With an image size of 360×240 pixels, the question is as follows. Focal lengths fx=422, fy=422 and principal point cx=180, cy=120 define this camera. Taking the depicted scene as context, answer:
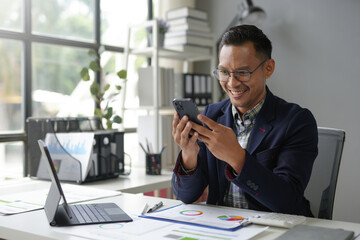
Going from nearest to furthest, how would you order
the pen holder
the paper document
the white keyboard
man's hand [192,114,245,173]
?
the paper document → the white keyboard → man's hand [192,114,245,173] → the pen holder

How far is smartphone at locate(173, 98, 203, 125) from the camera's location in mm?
1272

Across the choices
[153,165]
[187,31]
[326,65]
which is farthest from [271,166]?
[326,65]

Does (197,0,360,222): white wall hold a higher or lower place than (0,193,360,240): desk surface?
higher

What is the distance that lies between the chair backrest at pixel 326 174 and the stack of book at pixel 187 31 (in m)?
1.68

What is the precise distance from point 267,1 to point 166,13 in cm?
84

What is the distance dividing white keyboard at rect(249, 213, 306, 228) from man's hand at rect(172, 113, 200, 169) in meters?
0.31

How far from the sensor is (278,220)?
45.9 inches

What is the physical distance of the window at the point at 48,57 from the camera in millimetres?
Answer: 2566

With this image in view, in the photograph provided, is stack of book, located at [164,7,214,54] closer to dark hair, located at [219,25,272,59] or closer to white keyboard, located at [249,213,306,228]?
dark hair, located at [219,25,272,59]

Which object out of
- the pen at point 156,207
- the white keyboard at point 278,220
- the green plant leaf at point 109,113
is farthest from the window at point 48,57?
the white keyboard at point 278,220

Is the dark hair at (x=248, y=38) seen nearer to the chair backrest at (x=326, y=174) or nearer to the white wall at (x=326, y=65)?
the chair backrest at (x=326, y=174)

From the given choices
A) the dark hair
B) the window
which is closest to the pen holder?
the window

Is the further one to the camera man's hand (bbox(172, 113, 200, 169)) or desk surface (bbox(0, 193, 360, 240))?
man's hand (bbox(172, 113, 200, 169))

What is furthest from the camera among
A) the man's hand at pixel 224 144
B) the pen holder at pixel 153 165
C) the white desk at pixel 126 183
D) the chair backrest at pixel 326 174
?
the pen holder at pixel 153 165
